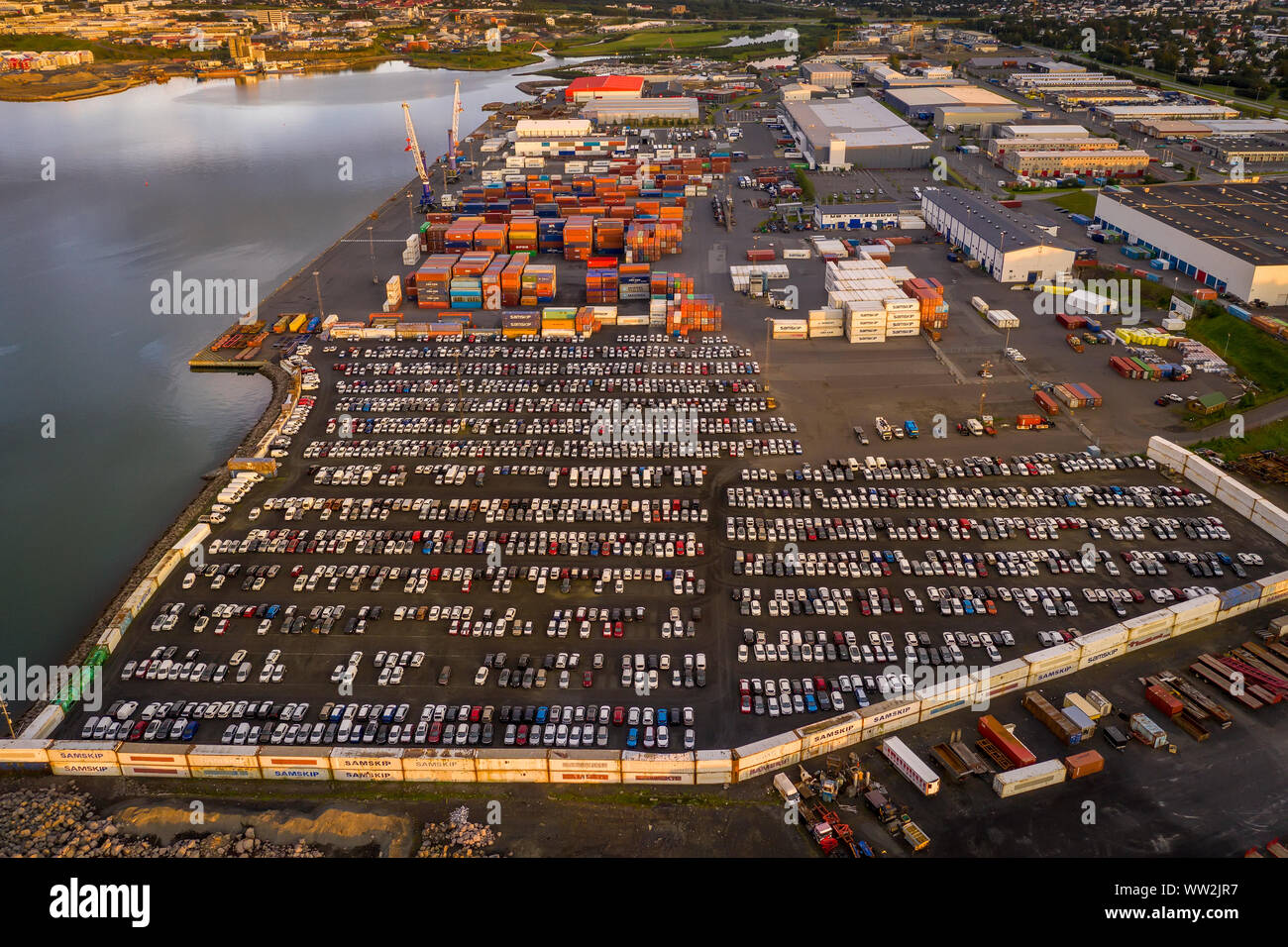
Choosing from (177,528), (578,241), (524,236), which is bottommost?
(177,528)

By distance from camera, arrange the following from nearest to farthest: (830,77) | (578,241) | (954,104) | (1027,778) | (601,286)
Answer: (1027,778)
(601,286)
(578,241)
(954,104)
(830,77)

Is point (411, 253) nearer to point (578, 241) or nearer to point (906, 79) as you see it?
point (578, 241)

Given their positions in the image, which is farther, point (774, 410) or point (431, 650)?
point (774, 410)

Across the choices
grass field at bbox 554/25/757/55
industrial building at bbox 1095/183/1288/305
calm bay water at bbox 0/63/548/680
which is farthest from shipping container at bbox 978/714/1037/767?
grass field at bbox 554/25/757/55

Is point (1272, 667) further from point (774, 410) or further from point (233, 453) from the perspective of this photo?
point (233, 453)

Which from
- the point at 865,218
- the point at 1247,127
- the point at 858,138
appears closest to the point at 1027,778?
the point at 865,218
